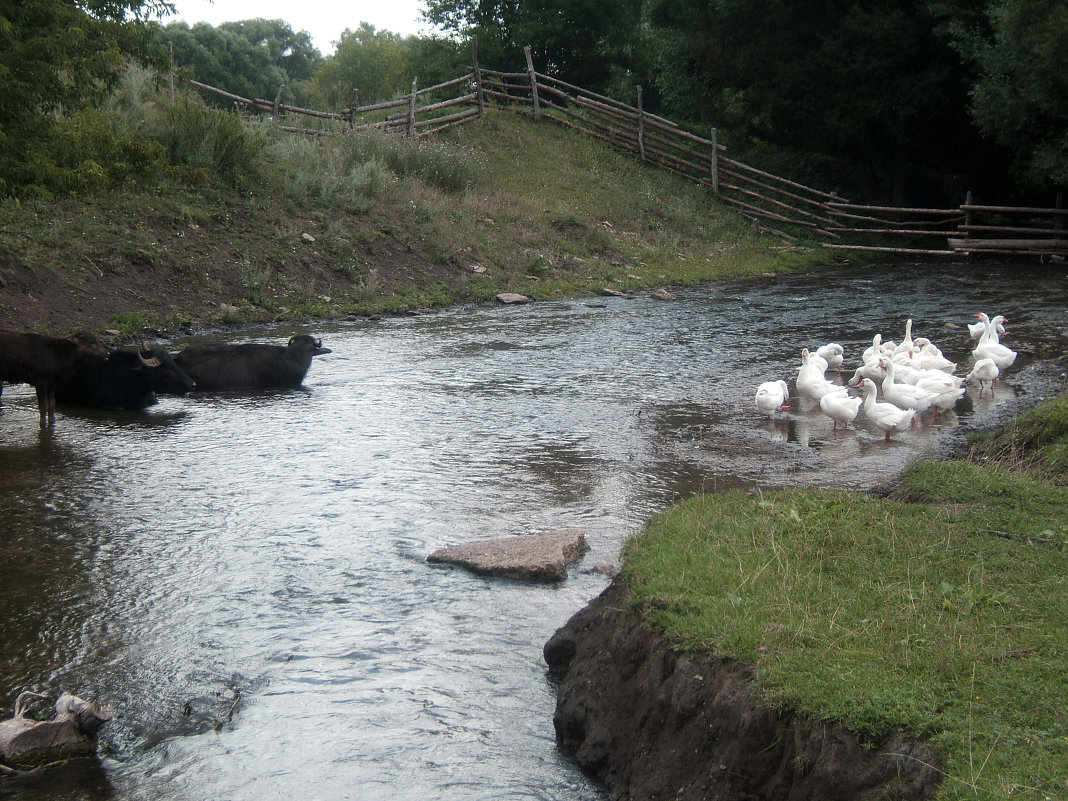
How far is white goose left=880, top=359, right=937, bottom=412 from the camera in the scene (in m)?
10.6

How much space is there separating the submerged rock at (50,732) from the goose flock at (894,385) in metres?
7.35

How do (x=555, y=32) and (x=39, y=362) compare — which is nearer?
(x=39, y=362)

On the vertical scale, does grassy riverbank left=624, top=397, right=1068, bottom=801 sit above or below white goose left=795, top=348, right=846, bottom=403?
below

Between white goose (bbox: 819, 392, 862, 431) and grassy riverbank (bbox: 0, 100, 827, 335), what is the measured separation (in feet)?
30.8

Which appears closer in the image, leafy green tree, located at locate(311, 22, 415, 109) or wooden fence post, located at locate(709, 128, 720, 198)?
wooden fence post, located at locate(709, 128, 720, 198)

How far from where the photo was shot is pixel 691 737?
4359 millimetres

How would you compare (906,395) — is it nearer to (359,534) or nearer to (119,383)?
(359,534)

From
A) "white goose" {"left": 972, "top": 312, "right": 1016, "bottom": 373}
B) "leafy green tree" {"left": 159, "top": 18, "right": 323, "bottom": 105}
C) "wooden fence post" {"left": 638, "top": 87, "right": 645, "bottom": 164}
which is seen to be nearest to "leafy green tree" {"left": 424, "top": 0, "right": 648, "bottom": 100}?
"wooden fence post" {"left": 638, "top": 87, "right": 645, "bottom": 164}

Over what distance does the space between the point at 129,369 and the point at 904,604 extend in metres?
9.30

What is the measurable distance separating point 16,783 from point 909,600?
4.16 meters

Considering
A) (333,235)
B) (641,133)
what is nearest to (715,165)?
(641,133)

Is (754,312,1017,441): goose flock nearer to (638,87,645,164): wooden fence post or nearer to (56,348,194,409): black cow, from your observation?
(56,348,194,409): black cow

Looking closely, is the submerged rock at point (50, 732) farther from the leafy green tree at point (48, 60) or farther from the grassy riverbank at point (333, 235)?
the grassy riverbank at point (333, 235)

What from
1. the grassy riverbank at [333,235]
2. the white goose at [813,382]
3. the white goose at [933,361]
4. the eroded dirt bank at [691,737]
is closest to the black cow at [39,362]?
the grassy riverbank at [333,235]
